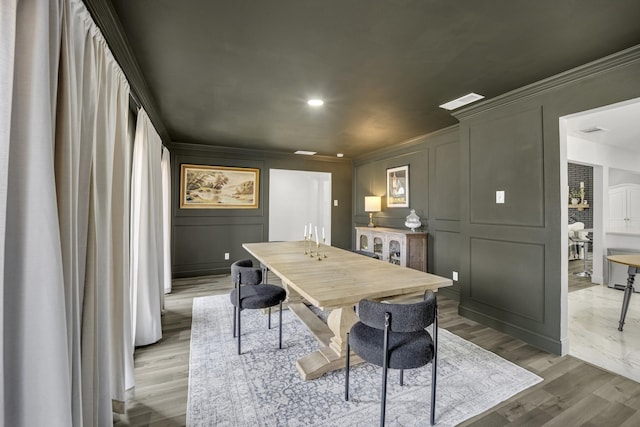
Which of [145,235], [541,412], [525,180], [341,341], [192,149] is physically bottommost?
[541,412]

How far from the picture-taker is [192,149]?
491 cm

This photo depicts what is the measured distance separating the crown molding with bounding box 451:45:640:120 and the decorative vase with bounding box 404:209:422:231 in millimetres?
1698

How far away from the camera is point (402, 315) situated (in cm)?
142

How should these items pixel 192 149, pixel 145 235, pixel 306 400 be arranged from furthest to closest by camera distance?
pixel 192 149
pixel 145 235
pixel 306 400

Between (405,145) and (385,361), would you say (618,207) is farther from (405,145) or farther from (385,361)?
(385,361)

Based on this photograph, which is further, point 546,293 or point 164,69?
point 546,293

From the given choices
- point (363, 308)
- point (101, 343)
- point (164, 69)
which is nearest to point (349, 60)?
point (164, 69)

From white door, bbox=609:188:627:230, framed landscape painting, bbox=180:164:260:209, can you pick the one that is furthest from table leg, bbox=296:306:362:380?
white door, bbox=609:188:627:230

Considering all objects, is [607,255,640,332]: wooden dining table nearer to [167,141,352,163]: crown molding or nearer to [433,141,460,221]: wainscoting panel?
[433,141,460,221]: wainscoting panel

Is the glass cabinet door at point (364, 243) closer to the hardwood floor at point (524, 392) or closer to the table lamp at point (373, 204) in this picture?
the table lamp at point (373, 204)

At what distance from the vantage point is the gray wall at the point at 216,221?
4.88 meters

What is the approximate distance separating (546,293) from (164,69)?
3.78 m

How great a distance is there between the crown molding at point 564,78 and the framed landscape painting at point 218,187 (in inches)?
148

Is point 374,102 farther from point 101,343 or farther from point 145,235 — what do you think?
point 101,343
